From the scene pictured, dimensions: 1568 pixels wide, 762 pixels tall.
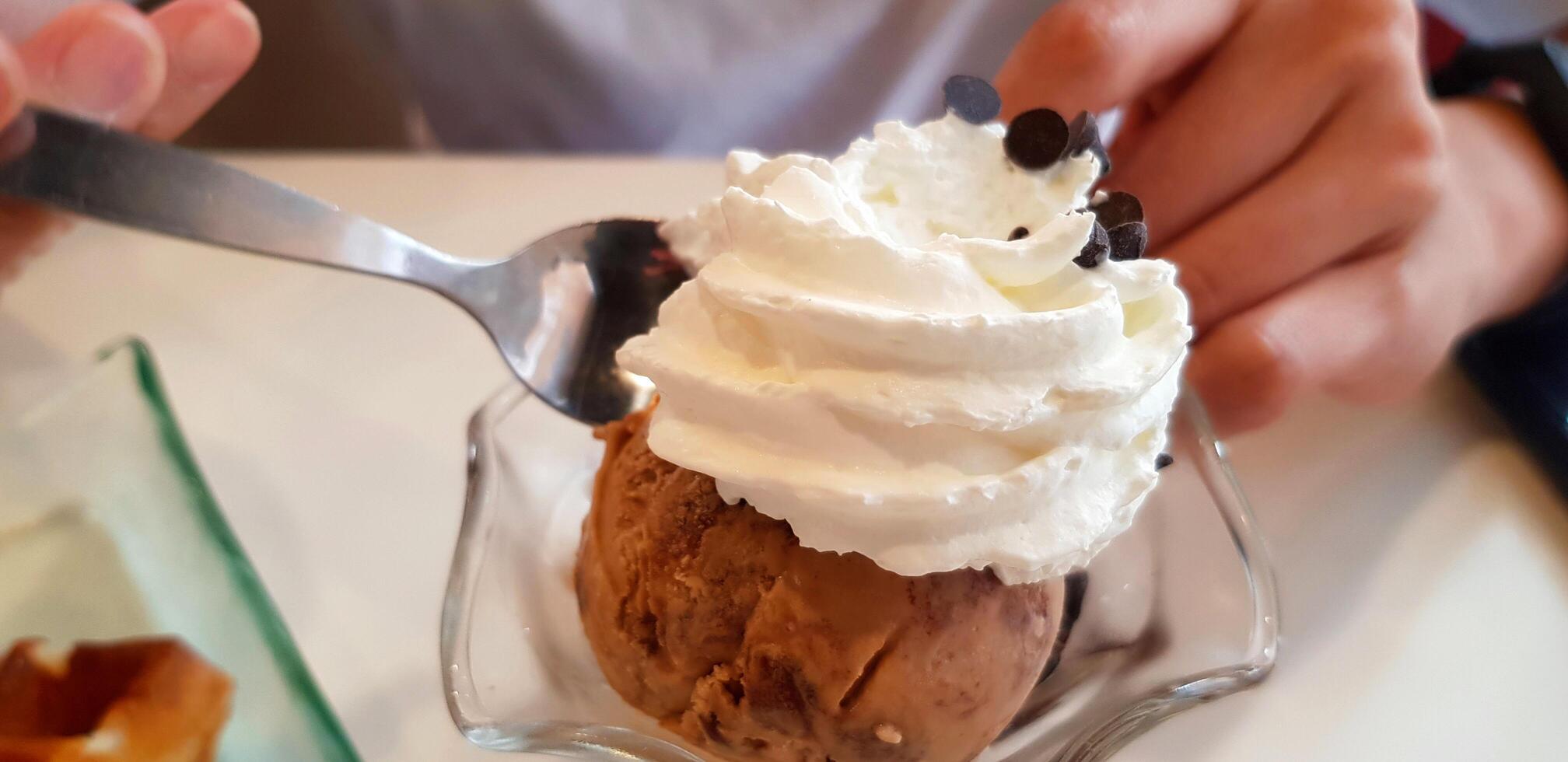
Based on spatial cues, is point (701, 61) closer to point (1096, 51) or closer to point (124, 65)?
point (1096, 51)

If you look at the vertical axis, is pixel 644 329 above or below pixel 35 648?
above

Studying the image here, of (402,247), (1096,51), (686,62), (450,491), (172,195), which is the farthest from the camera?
(686,62)

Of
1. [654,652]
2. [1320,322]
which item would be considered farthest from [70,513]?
[1320,322]

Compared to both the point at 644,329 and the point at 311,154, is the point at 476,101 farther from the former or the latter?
the point at 644,329

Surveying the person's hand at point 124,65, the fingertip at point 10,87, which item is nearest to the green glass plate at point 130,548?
the person's hand at point 124,65

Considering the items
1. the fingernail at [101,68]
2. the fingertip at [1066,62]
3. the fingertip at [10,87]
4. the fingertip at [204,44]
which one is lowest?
the fingertip at [204,44]

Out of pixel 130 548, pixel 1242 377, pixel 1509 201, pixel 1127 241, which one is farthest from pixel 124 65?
pixel 1509 201

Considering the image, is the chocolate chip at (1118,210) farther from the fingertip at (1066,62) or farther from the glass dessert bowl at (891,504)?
the fingertip at (1066,62)
